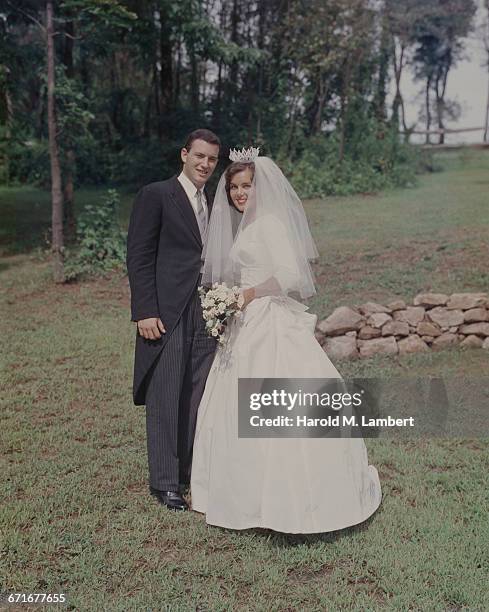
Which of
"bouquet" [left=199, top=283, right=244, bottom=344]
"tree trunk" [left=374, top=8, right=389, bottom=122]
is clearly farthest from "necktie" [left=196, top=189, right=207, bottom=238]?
"tree trunk" [left=374, top=8, right=389, bottom=122]

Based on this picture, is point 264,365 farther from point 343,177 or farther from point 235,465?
point 343,177

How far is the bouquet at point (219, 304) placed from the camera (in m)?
3.36

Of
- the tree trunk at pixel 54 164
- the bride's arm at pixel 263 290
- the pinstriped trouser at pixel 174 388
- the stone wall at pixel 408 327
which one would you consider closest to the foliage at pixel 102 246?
the tree trunk at pixel 54 164

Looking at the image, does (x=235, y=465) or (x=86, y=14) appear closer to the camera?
(x=235, y=465)

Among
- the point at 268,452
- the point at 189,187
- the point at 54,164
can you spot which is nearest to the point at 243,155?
the point at 189,187

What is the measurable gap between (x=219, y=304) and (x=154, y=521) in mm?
1172

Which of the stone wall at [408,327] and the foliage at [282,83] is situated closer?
the stone wall at [408,327]

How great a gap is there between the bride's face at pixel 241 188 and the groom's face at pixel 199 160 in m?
0.15

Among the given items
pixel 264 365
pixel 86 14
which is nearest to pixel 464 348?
pixel 264 365

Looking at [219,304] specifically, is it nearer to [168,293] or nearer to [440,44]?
[168,293]

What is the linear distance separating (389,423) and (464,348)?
1.92m

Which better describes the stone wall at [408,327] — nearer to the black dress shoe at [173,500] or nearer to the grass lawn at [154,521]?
the grass lawn at [154,521]

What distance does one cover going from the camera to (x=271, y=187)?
3.43 m

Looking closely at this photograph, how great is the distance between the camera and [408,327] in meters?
6.50
